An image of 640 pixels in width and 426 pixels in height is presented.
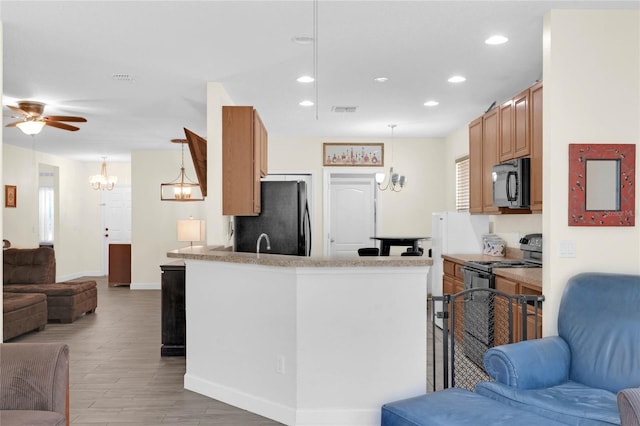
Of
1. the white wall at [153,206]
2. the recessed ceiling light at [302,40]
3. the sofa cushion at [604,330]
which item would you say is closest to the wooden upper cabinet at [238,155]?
the recessed ceiling light at [302,40]

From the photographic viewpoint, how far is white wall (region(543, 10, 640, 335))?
3359 mm

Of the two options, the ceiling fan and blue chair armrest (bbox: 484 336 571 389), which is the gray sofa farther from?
the ceiling fan

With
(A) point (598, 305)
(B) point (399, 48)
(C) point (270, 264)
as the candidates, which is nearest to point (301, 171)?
(B) point (399, 48)

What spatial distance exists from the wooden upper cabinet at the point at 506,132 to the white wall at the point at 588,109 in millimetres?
1230

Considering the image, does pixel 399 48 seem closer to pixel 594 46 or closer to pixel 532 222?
pixel 594 46

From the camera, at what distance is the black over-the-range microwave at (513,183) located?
429cm

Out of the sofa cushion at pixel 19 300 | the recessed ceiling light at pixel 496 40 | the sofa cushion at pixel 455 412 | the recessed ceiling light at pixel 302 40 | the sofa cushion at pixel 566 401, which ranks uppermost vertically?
the recessed ceiling light at pixel 496 40

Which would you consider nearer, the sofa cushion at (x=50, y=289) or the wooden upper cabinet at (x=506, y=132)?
the wooden upper cabinet at (x=506, y=132)

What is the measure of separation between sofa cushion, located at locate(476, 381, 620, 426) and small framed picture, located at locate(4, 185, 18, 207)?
864 cm

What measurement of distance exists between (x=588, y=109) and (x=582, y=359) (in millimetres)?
1549

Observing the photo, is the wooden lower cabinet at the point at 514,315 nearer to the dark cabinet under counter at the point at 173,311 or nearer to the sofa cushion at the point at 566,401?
the sofa cushion at the point at 566,401

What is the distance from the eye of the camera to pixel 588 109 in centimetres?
337

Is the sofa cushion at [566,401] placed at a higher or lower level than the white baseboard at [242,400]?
higher

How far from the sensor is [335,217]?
27.8 ft
